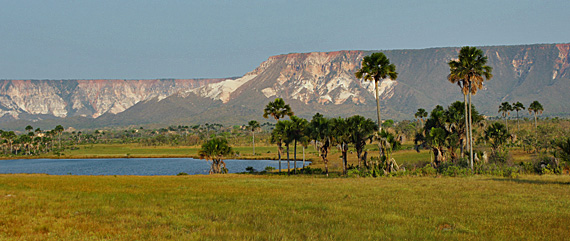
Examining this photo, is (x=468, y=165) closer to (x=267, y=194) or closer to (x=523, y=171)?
(x=523, y=171)

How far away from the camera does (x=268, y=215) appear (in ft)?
62.2

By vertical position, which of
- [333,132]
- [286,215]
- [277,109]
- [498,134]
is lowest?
[286,215]

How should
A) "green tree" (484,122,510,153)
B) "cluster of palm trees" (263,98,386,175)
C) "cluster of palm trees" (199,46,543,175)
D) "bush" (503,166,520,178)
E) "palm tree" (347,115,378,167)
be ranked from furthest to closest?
1. "green tree" (484,122,510,153)
2. "cluster of palm trees" (263,98,386,175)
3. "palm tree" (347,115,378,167)
4. "cluster of palm trees" (199,46,543,175)
5. "bush" (503,166,520,178)

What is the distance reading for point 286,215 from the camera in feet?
62.3

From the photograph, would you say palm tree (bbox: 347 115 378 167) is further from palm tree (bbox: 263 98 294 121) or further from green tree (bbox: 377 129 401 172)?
palm tree (bbox: 263 98 294 121)

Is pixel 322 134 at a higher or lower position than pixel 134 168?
higher

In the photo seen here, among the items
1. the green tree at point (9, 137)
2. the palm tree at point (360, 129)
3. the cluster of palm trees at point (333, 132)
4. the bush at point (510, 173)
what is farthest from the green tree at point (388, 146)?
the green tree at point (9, 137)

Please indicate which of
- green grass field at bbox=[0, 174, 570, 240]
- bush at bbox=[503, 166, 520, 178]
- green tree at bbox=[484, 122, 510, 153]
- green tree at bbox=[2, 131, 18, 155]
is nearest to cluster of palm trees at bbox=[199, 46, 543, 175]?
bush at bbox=[503, 166, 520, 178]

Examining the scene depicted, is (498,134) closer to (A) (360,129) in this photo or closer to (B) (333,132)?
(A) (360,129)

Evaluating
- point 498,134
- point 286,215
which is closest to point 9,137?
point 498,134

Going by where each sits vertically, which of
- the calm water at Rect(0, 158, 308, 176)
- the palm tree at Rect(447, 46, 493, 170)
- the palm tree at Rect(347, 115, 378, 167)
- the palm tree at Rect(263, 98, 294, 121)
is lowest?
the calm water at Rect(0, 158, 308, 176)

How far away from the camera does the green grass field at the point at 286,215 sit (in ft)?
50.0

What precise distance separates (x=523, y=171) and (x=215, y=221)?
4045 centimetres

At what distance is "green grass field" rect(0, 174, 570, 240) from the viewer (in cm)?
1524
